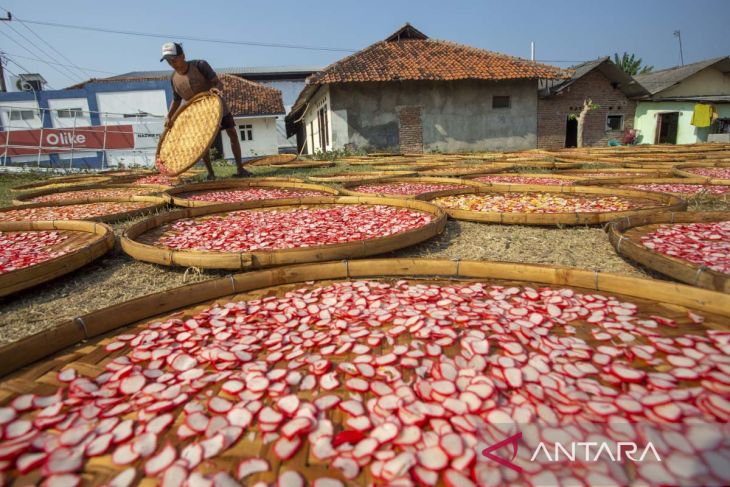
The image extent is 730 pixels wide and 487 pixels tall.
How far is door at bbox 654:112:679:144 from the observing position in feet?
73.6

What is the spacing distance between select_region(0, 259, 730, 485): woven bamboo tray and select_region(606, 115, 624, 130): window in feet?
76.2

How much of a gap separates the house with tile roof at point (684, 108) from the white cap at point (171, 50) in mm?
24008

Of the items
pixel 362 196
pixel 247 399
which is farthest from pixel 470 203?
pixel 247 399

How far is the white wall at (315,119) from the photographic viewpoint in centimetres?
1750

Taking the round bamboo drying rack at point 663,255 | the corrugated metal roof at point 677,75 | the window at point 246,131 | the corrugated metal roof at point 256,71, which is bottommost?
the round bamboo drying rack at point 663,255

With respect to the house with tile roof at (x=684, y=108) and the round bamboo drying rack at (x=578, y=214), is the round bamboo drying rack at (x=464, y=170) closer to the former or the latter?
the round bamboo drying rack at (x=578, y=214)

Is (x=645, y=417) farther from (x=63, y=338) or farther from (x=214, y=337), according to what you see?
(x=63, y=338)

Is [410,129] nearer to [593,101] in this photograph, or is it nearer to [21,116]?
[593,101]

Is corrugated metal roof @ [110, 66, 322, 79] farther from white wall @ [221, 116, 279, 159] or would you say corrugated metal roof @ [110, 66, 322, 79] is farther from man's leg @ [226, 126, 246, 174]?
man's leg @ [226, 126, 246, 174]

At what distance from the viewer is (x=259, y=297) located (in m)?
2.03

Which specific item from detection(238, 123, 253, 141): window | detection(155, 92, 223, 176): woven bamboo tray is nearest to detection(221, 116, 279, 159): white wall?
detection(238, 123, 253, 141): window

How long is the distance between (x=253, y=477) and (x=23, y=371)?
104cm

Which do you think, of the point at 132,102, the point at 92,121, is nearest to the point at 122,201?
the point at 92,121

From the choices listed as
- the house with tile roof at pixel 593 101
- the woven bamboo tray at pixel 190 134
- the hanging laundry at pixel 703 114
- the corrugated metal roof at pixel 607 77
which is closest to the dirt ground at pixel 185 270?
the woven bamboo tray at pixel 190 134
